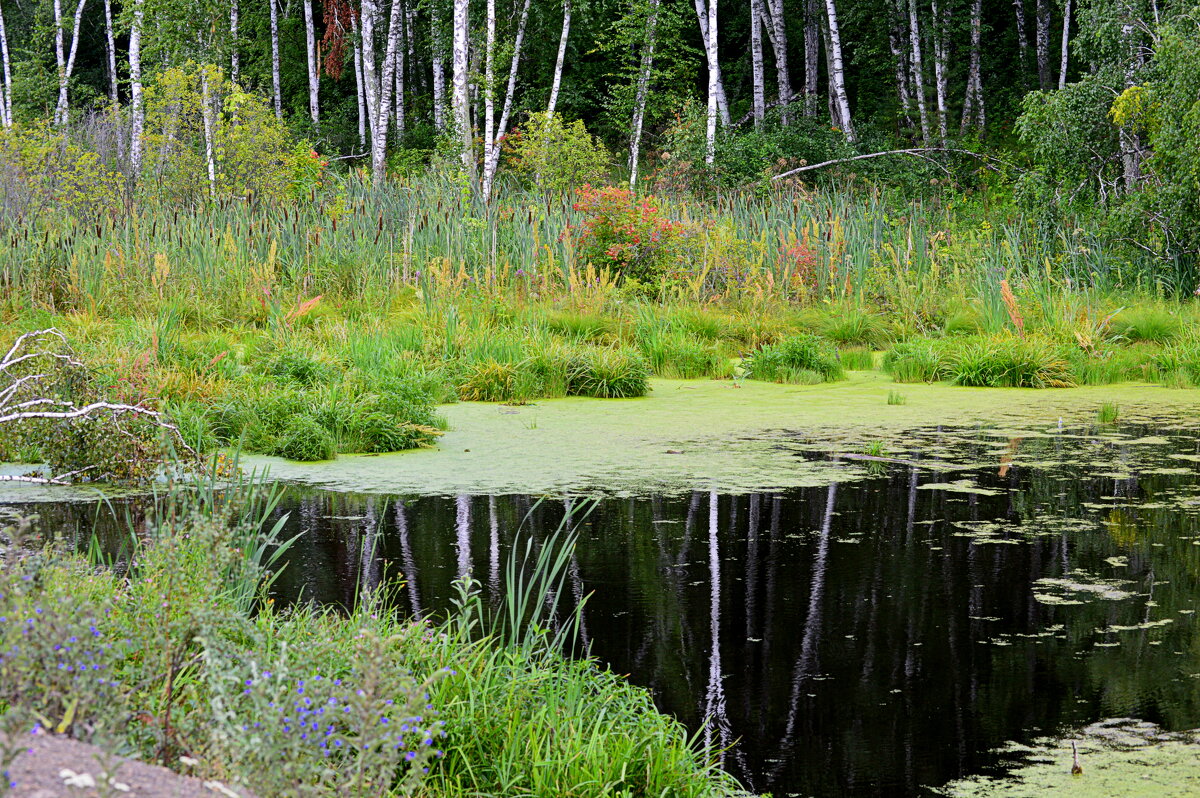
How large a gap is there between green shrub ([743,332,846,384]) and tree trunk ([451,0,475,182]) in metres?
6.38

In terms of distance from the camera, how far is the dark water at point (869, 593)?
3.01 metres

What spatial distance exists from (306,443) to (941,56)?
20.1 m

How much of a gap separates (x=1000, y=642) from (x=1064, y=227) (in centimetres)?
963

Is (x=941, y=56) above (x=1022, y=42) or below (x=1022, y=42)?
below

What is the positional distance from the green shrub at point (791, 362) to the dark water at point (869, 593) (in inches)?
117

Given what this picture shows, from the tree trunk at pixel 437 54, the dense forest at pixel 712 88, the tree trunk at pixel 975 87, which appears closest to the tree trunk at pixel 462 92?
the dense forest at pixel 712 88

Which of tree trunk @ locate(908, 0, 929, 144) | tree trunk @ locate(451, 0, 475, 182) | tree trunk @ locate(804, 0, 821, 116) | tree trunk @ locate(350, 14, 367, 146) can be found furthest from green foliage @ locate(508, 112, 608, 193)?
tree trunk @ locate(350, 14, 367, 146)

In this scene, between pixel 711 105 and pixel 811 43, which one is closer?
pixel 711 105

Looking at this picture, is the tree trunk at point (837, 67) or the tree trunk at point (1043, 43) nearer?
the tree trunk at point (837, 67)

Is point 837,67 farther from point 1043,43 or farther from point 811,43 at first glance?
point 1043,43

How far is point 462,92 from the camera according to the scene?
1582 cm

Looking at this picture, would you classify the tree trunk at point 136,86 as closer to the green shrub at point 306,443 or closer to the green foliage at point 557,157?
the green foliage at point 557,157

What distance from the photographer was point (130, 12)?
2052 cm

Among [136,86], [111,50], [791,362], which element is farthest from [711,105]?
[111,50]
